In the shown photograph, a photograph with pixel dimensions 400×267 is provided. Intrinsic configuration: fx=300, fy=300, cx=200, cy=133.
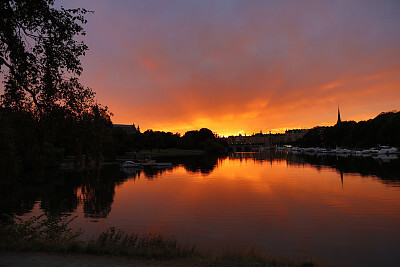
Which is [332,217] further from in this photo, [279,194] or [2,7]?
[2,7]

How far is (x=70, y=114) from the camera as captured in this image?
47.1ft

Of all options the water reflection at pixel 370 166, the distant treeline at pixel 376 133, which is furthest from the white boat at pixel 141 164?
the distant treeline at pixel 376 133

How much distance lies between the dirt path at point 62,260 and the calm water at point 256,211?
1003 centimetres

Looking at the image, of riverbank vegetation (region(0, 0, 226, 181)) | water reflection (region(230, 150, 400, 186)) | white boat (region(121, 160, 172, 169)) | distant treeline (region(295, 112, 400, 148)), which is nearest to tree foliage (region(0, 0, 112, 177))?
riverbank vegetation (region(0, 0, 226, 181))

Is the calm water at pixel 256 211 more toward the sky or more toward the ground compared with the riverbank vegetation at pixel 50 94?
more toward the ground

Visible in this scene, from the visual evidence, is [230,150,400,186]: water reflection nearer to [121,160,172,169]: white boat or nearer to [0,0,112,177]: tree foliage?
[121,160,172,169]: white boat

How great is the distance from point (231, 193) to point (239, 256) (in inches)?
1291

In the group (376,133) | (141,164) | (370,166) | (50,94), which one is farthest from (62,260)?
(376,133)

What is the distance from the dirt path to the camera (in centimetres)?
1365

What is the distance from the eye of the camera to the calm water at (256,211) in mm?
23484

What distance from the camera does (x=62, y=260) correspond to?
14.3m

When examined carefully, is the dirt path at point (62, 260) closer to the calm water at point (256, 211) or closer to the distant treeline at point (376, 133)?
the calm water at point (256, 211)

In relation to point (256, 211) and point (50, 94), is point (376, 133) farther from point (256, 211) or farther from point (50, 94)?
point (50, 94)

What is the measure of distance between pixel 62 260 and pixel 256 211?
25.3 metres
